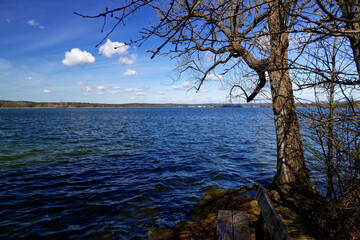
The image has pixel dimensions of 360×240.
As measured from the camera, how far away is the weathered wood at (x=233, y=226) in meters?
3.44

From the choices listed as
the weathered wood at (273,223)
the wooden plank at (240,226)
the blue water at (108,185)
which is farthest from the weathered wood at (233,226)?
the blue water at (108,185)

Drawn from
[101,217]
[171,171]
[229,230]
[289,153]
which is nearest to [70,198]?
[101,217]

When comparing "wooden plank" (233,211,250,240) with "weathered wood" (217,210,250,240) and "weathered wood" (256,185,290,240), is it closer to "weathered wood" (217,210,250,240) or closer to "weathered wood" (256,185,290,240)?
"weathered wood" (217,210,250,240)

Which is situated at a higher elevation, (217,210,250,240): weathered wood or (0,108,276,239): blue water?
(217,210,250,240): weathered wood

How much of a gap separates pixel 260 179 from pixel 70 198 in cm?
755

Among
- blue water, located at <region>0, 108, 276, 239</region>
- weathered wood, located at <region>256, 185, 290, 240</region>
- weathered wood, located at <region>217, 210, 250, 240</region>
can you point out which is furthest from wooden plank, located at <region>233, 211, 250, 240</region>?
blue water, located at <region>0, 108, 276, 239</region>

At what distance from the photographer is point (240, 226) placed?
3736 millimetres

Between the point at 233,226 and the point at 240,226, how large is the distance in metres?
0.12

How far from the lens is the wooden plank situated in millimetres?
3441

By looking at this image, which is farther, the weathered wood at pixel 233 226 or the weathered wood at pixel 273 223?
the weathered wood at pixel 233 226

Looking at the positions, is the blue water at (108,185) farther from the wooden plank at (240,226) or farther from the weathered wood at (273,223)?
the weathered wood at (273,223)

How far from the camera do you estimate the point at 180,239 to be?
15.5 feet

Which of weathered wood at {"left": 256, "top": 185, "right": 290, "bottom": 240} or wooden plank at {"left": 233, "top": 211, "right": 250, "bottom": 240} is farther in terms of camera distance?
wooden plank at {"left": 233, "top": 211, "right": 250, "bottom": 240}

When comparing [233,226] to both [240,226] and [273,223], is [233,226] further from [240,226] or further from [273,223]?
[273,223]
